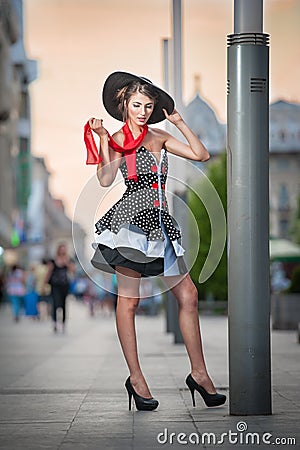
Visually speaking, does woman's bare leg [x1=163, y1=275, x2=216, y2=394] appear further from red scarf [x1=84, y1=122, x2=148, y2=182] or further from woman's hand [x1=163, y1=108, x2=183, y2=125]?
woman's hand [x1=163, y1=108, x2=183, y2=125]

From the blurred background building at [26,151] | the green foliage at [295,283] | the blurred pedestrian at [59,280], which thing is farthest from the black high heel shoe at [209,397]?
the green foliage at [295,283]

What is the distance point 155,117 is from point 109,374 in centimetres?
394

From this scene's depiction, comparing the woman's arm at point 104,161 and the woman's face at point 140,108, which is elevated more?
the woman's face at point 140,108

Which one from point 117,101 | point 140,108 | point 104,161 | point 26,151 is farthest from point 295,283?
point 26,151

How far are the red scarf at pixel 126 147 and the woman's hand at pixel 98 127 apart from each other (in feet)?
0.17

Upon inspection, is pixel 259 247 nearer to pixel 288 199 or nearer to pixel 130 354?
pixel 130 354

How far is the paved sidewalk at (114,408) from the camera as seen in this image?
6395 millimetres

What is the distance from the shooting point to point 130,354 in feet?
26.0

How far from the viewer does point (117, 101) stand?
8.08m

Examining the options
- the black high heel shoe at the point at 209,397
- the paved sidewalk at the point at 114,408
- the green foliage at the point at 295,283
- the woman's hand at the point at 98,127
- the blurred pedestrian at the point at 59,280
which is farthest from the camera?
the green foliage at the point at 295,283

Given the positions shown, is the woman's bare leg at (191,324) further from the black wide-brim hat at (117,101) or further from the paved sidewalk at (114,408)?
the black wide-brim hat at (117,101)

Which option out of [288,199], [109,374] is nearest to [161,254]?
[109,374]

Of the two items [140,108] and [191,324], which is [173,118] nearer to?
[140,108]

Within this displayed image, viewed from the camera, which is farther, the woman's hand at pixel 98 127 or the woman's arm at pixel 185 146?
the woman's arm at pixel 185 146
